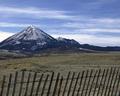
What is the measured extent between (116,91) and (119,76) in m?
0.58

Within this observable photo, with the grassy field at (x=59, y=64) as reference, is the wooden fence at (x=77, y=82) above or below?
above

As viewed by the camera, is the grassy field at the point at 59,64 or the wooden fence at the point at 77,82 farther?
the grassy field at the point at 59,64

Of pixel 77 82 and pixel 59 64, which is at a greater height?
pixel 77 82

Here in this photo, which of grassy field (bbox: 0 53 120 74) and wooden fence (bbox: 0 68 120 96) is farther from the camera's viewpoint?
grassy field (bbox: 0 53 120 74)

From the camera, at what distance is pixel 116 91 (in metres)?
17.4

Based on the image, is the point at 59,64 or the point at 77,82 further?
the point at 59,64

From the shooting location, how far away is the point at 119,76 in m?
17.6

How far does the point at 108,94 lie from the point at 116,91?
19.6 inches

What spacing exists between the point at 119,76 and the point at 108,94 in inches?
36.2

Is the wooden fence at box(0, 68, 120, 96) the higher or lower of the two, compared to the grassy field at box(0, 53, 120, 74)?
higher

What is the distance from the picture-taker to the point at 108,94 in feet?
56.0
